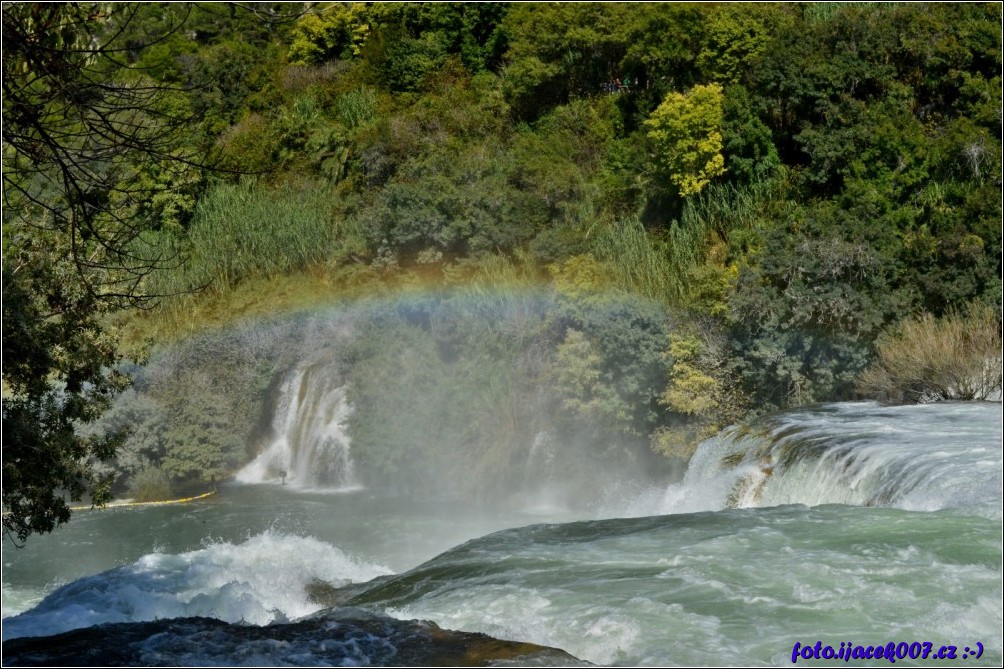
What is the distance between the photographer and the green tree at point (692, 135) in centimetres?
1859

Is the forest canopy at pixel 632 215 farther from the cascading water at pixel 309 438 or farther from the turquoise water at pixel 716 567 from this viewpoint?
the turquoise water at pixel 716 567

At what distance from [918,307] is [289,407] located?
11544 millimetres

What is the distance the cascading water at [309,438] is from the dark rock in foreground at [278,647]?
12.3 metres

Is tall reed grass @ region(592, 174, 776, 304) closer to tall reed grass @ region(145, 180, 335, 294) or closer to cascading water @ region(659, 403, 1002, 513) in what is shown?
cascading water @ region(659, 403, 1002, 513)

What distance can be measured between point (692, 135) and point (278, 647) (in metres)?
13.9

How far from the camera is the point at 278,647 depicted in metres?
6.89

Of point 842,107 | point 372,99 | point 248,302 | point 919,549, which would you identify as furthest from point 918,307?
point 372,99

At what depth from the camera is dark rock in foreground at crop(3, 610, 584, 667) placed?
21.9ft

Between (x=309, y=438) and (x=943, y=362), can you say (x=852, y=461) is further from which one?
(x=309, y=438)

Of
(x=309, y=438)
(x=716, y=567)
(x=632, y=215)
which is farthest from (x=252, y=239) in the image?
(x=716, y=567)

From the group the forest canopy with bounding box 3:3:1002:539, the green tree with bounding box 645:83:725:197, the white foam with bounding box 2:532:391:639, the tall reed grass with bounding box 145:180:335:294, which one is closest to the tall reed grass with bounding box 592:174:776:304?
the forest canopy with bounding box 3:3:1002:539

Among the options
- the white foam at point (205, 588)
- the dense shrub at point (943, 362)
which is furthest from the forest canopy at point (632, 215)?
the white foam at point (205, 588)

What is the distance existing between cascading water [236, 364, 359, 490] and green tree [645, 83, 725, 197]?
7.43 meters

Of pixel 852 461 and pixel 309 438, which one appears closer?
pixel 852 461
